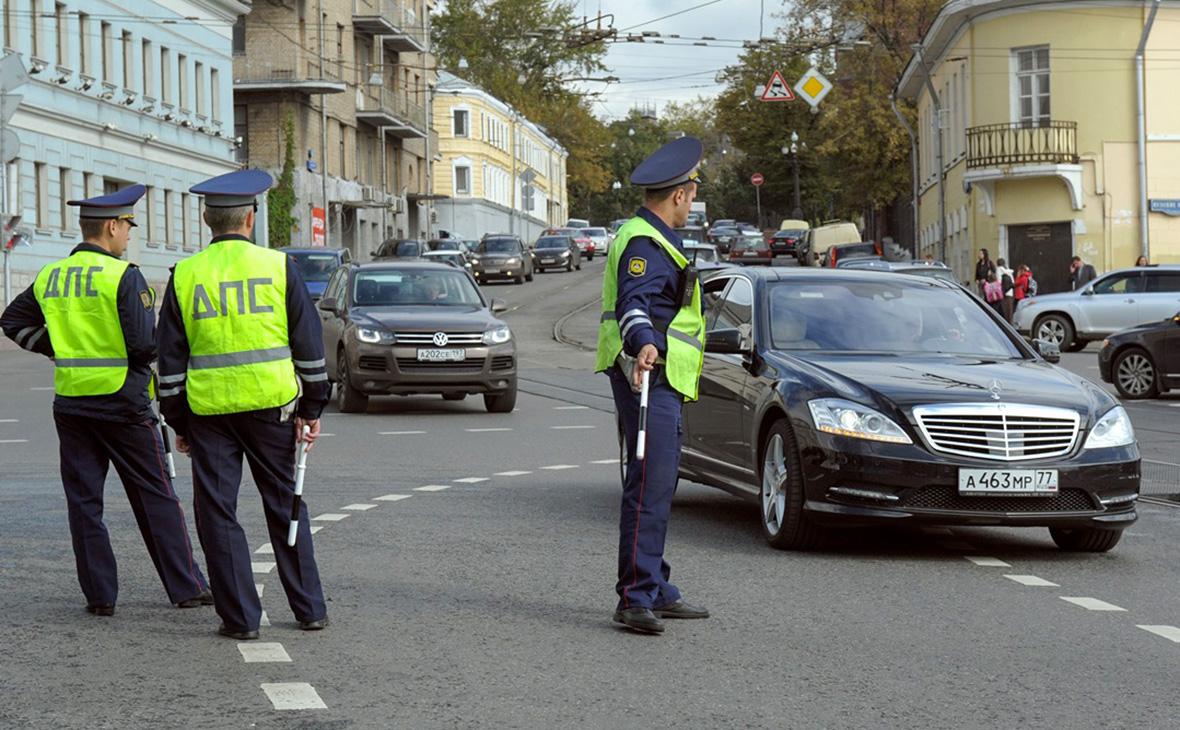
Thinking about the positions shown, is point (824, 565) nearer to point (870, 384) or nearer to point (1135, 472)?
point (870, 384)

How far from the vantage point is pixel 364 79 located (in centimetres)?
7825

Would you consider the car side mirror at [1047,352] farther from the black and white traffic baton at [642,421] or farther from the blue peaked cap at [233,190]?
the blue peaked cap at [233,190]

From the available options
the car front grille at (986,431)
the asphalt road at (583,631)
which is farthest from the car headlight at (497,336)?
the car front grille at (986,431)

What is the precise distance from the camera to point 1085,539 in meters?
10.3

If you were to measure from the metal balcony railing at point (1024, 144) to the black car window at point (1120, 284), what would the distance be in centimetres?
1293

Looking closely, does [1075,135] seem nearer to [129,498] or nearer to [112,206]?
[112,206]

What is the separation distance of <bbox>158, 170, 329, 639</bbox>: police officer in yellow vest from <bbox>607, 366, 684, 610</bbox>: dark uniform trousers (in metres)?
1.29

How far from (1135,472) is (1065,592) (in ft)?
4.13

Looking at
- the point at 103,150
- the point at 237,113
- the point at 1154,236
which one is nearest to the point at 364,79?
the point at 237,113

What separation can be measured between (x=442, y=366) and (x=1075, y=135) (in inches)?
1224

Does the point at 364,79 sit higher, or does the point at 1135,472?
the point at 364,79

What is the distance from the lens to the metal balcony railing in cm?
4775

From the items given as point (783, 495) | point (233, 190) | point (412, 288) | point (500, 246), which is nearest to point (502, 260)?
point (500, 246)

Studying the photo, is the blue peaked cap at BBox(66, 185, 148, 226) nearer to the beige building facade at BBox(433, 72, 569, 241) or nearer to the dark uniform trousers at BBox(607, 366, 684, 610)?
the dark uniform trousers at BBox(607, 366, 684, 610)
